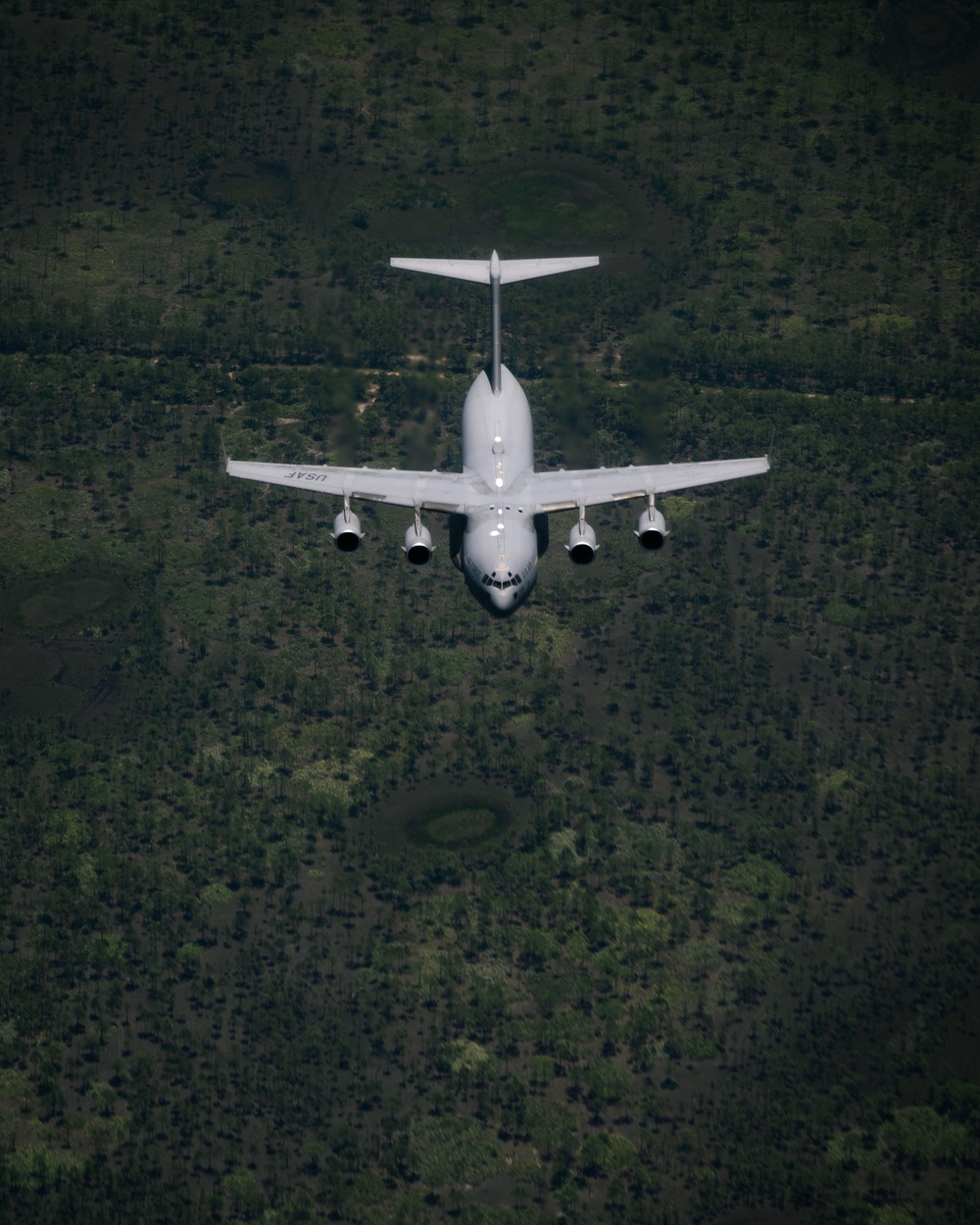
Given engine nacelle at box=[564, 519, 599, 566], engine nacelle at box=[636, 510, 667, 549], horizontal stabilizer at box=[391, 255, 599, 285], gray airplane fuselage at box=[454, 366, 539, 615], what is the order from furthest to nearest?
horizontal stabilizer at box=[391, 255, 599, 285] → engine nacelle at box=[636, 510, 667, 549] → engine nacelle at box=[564, 519, 599, 566] → gray airplane fuselage at box=[454, 366, 539, 615]

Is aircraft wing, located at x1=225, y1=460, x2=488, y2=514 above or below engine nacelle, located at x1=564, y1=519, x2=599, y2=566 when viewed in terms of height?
above

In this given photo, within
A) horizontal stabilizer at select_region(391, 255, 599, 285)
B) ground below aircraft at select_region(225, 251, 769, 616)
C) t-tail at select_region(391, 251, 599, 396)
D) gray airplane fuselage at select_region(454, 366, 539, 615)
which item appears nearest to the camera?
gray airplane fuselage at select_region(454, 366, 539, 615)

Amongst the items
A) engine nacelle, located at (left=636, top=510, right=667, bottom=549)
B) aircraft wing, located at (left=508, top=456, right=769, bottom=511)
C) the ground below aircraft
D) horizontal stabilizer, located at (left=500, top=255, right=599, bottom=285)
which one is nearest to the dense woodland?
horizontal stabilizer, located at (left=500, top=255, right=599, bottom=285)

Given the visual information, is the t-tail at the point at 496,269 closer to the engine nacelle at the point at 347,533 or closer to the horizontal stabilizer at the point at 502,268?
the horizontal stabilizer at the point at 502,268

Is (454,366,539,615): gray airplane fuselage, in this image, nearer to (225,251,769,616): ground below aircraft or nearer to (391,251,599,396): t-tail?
(225,251,769,616): ground below aircraft

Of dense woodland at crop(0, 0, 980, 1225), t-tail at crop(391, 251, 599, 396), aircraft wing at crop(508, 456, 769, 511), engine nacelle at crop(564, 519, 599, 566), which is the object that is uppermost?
t-tail at crop(391, 251, 599, 396)

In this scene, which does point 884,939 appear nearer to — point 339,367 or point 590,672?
point 590,672

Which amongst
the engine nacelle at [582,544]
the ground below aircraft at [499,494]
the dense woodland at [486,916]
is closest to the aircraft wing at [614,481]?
the ground below aircraft at [499,494]

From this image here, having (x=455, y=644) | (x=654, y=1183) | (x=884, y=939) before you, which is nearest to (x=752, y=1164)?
(x=654, y=1183)

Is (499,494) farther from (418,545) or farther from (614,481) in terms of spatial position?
(614,481)
